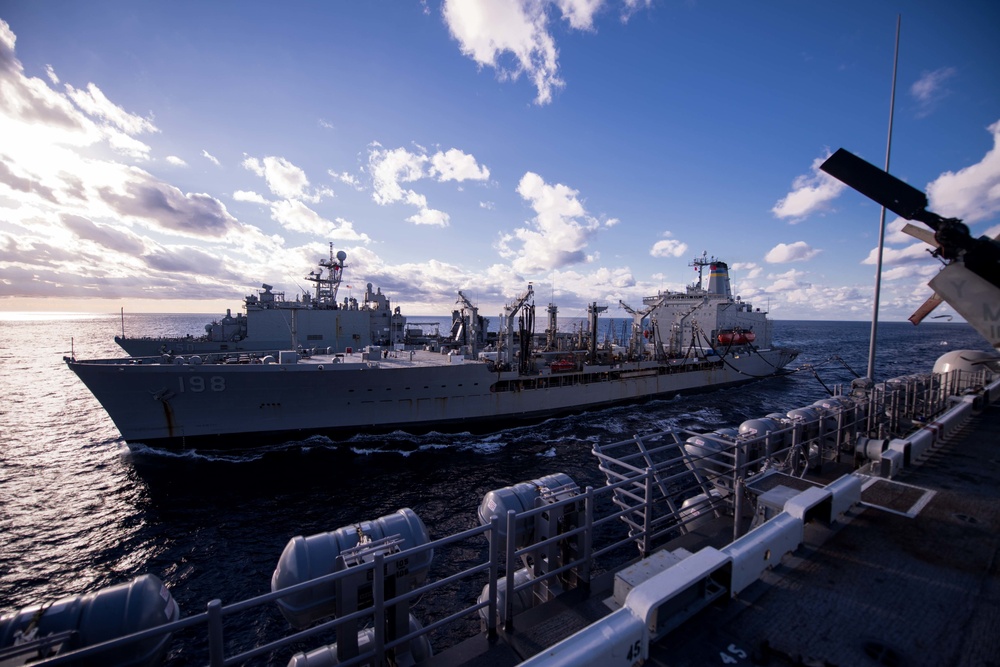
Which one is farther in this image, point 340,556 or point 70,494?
point 70,494

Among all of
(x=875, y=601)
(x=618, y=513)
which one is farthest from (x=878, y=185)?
(x=618, y=513)

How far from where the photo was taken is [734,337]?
33156 mm

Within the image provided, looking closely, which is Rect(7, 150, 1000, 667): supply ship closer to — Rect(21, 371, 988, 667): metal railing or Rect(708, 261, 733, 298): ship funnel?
Rect(21, 371, 988, 667): metal railing

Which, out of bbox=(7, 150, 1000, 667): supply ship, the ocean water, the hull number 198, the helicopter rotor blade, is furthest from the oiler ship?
the helicopter rotor blade

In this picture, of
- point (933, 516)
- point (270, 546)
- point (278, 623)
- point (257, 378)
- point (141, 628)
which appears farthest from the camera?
point (257, 378)

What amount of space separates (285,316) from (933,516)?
33.8 meters

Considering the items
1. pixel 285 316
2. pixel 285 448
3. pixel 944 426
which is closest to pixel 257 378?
pixel 285 448

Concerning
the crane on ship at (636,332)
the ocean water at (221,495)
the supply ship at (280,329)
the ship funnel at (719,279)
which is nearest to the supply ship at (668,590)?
the ocean water at (221,495)

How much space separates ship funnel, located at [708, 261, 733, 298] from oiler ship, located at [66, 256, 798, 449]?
1500 cm

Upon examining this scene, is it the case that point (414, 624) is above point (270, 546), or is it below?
above

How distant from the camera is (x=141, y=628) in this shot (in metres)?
2.93

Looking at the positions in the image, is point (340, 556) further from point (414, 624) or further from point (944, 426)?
point (944, 426)

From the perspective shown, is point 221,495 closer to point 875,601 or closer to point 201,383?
point 201,383

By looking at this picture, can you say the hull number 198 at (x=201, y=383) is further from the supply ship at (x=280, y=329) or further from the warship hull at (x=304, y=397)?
the supply ship at (x=280, y=329)
